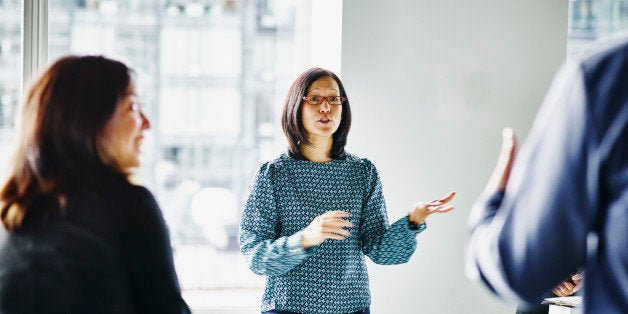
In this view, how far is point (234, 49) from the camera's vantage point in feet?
10.4

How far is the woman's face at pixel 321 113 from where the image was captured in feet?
7.78

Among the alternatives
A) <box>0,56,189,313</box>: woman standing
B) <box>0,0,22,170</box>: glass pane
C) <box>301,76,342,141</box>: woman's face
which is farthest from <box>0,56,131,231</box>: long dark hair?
<box>0,0,22,170</box>: glass pane

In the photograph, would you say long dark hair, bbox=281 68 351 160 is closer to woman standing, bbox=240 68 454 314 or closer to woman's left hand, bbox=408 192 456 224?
woman standing, bbox=240 68 454 314

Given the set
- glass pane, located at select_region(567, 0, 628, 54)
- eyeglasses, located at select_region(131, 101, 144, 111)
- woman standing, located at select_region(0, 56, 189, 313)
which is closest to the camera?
woman standing, located at select_region(0, 56, 189, 313)

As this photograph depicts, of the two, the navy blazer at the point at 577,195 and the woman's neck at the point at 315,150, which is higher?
the navy blazer at the point at 577,195

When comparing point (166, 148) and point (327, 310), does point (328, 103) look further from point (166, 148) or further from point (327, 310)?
point (166, 148)

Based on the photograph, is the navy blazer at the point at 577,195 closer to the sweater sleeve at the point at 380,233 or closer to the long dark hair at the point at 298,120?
the sweater sleeve at the point at 380,233

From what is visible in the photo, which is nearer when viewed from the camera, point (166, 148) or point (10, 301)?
point (10, 301)

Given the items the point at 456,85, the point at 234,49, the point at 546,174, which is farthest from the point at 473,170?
the point at 546,174

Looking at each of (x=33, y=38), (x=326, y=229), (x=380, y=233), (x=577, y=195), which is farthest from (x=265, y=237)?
(x=577, y=195)

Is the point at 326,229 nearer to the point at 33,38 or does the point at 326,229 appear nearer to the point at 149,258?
the point at 149,258

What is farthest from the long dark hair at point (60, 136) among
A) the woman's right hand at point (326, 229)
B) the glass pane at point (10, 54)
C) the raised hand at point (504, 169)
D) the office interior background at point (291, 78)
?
the glass pane at point (10, 54)

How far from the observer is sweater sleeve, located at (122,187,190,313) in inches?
43.9

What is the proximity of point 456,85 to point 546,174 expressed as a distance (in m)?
2.35
